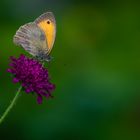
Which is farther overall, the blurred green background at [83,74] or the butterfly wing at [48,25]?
the blurred green background at [83,74]

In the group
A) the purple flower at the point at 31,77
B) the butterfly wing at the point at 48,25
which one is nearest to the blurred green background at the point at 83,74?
the butterfly wing at the point at 48,25

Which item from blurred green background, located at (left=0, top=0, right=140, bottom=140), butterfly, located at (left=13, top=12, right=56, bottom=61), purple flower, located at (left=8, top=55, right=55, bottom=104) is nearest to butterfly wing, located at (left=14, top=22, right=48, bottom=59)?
butterfly, located at (left=13, top=12, right=56, bottom=61)

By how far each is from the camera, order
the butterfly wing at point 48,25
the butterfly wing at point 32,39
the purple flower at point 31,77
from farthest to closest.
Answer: the butterfly wing at point 48,25 < the butterfly wing at point 32,39 < the purple flower at point 31,77

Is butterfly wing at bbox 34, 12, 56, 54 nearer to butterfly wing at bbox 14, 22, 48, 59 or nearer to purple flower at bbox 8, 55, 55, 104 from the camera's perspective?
butterfly wing at bbox 14, 22, 48, 59

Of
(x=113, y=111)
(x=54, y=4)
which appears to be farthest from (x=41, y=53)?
(x=54, y=4)

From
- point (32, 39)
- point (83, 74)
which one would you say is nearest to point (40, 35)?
point (32, 39)

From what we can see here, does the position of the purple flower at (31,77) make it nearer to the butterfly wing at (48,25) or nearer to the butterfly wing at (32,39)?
the butterfly wing at (32,39)

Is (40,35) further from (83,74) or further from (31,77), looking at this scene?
(83,74)
